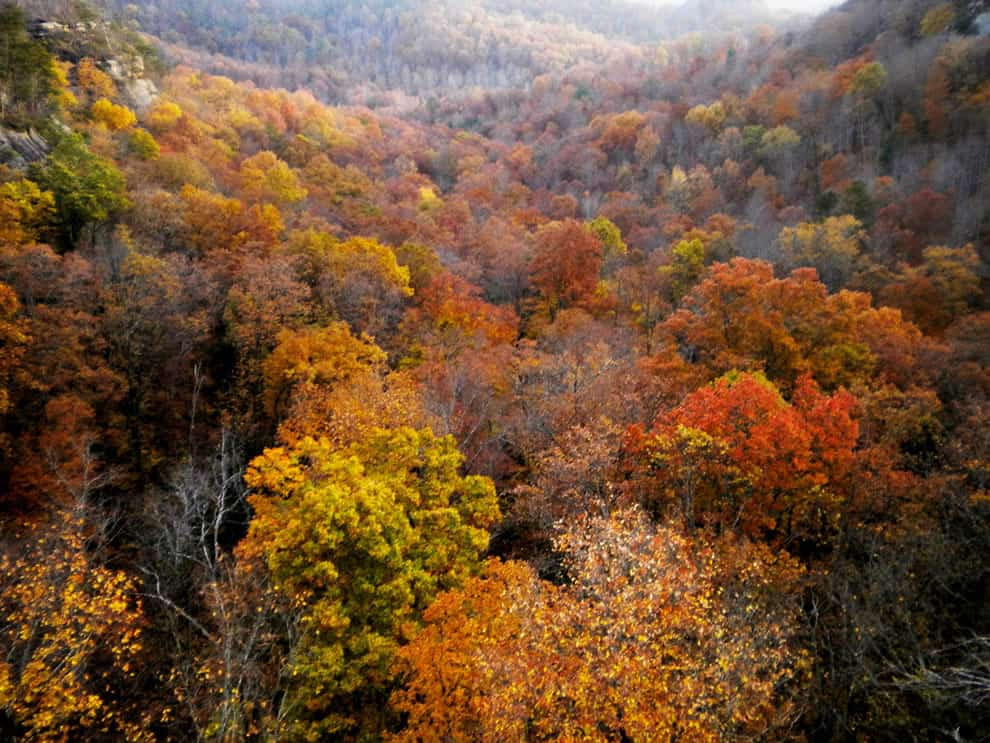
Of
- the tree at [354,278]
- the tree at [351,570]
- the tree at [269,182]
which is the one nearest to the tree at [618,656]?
the tree at [351,570]

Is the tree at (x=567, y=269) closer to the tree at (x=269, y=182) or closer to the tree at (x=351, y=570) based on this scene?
the tree at (x=269, y=182)

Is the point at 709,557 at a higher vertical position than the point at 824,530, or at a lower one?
higher

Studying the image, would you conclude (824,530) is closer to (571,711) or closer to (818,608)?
(818,608)

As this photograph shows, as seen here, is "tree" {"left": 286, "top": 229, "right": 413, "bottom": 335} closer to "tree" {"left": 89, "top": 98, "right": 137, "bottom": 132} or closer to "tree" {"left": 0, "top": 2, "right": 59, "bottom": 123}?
"tree" {"left": 0, "top": 2, "right": 59, "bottom": 123}

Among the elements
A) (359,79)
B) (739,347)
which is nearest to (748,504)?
(739,347)

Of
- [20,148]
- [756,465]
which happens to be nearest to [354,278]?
[20,148]

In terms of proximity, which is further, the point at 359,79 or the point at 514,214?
the point at 359,79
